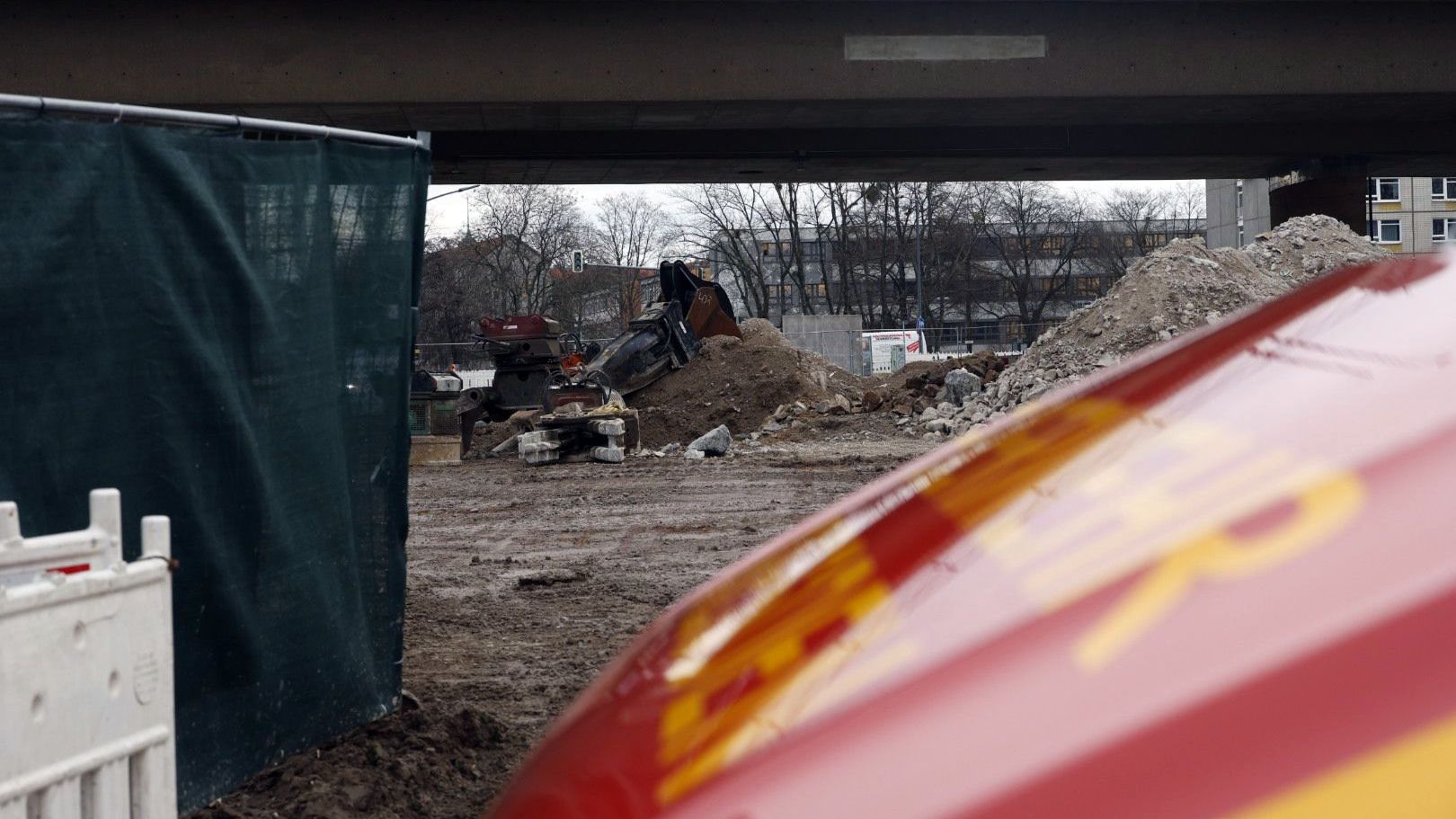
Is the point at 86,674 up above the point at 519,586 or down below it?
above

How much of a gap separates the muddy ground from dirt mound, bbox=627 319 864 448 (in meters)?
2.69

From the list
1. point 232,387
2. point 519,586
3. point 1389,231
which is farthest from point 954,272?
point 232,387

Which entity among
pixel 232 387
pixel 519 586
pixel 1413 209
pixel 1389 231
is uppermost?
pixel 1413 209

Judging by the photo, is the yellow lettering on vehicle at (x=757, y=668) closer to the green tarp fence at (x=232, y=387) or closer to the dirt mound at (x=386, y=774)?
the green tarp fence at (x=232, y=387)

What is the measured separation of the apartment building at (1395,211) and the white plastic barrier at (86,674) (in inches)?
2716

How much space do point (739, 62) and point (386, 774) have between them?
1633cm

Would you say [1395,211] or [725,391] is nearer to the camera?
Result: [725,391]

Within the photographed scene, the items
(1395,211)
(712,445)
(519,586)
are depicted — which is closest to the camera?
(519,586)

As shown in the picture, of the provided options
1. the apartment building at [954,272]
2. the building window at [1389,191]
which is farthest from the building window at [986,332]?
the building window at [1389,191]

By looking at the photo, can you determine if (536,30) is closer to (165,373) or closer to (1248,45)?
(1248,45)

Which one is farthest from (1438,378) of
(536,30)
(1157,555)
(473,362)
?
(473,362)

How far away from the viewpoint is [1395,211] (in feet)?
303

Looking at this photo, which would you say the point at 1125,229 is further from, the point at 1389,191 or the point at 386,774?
the point at 386,774

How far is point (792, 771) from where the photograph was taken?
4.50ft
